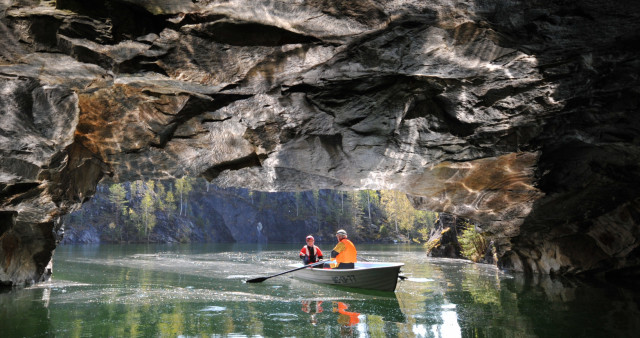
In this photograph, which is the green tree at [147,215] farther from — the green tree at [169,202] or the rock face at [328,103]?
the rock face at [328,103]

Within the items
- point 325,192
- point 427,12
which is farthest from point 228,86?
point 325,192

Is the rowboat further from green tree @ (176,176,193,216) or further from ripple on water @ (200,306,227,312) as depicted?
green tree @ (176,176,193,216)

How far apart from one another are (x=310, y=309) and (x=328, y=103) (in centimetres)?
451

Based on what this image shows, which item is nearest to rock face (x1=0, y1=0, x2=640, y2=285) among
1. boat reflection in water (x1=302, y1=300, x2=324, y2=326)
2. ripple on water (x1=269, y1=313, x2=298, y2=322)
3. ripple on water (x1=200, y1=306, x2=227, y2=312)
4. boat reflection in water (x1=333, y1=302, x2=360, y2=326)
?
boat reflection in water (x1=302, y1=300, x2=324, y2=326)

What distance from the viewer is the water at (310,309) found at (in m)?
7.49

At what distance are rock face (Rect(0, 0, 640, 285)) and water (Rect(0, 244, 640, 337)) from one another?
7.32 ft

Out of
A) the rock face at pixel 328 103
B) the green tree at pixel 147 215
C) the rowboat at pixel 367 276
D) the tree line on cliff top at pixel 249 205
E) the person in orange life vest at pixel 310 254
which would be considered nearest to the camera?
the rock face at pixel 328 103

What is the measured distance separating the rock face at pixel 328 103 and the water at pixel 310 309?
2.23 metres

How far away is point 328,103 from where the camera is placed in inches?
316

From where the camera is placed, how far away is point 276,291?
12367 mm

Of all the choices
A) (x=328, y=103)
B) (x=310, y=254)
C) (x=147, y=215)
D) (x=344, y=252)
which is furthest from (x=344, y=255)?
(x=147, y=215)

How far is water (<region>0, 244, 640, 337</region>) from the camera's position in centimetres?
749

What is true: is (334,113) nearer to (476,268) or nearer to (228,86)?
(228,86)

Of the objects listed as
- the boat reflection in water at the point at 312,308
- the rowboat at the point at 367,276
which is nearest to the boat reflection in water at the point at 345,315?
the boat reflection in water at the point at 312,308
